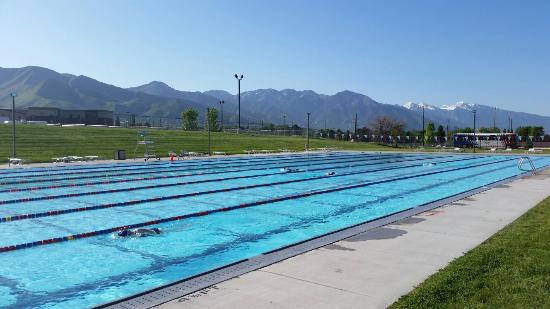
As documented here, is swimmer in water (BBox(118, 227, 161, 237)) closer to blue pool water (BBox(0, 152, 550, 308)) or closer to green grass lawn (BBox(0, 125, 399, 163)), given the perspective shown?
blue pool water (BBox(0, 152, 550, 308))

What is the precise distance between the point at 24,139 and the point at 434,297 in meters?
33.7

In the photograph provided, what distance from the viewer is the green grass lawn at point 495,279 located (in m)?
4.33

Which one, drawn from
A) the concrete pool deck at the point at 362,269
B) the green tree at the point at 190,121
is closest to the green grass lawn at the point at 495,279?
the concrete pool deck at the point at 362,269

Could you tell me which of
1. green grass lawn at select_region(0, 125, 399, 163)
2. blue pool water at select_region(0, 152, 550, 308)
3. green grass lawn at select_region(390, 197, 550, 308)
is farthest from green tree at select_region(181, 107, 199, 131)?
green grass lawn at select_region(390, 197, 550, 308)

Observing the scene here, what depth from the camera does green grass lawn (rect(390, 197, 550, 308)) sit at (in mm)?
4332

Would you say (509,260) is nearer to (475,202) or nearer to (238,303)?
(238,303)

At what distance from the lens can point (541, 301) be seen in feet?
14.1

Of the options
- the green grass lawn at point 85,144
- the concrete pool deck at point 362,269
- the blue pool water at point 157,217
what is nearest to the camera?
the concrete pool deck at point 362,269

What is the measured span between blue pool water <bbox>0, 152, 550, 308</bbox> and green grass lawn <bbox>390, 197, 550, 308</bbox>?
Result: 3.20 m

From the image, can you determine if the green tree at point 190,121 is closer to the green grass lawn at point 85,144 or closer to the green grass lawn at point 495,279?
the green grass lawn at point 85,144

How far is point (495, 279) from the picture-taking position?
196 inches

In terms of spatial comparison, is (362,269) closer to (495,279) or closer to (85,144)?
(495,279)

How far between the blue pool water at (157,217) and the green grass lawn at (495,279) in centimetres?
320

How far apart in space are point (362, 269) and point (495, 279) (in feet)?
4.98
